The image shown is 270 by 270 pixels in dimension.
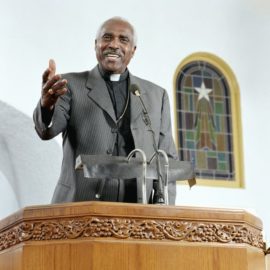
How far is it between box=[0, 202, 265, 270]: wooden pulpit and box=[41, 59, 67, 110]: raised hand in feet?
1.97

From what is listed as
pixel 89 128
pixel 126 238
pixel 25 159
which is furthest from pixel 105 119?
pixel 25 159

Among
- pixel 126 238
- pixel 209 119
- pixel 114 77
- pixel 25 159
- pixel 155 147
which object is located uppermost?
pixel 209 119

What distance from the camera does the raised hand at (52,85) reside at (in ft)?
13.3

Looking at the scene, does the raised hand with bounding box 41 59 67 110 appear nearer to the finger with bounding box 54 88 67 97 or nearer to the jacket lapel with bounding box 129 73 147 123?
the finger with bounding box 54 88 67 97

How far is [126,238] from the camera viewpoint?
3684mm

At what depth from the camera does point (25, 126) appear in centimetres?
872

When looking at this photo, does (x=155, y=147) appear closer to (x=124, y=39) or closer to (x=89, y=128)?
(x=89, y=128)

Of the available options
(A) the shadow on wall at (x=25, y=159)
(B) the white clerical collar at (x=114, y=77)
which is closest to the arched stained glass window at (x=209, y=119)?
(A) the shadow on wall at (x=25, y=159)

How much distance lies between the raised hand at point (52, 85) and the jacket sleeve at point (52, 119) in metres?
0.14

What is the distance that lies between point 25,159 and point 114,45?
4711 mm

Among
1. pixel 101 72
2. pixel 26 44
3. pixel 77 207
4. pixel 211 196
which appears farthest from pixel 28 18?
pixel 77 207

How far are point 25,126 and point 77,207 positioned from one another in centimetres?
509

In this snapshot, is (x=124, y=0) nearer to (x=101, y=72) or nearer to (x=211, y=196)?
(x=211, y=196)

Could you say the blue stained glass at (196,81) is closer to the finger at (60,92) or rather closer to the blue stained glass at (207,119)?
the blue stained glass at (207,119)
